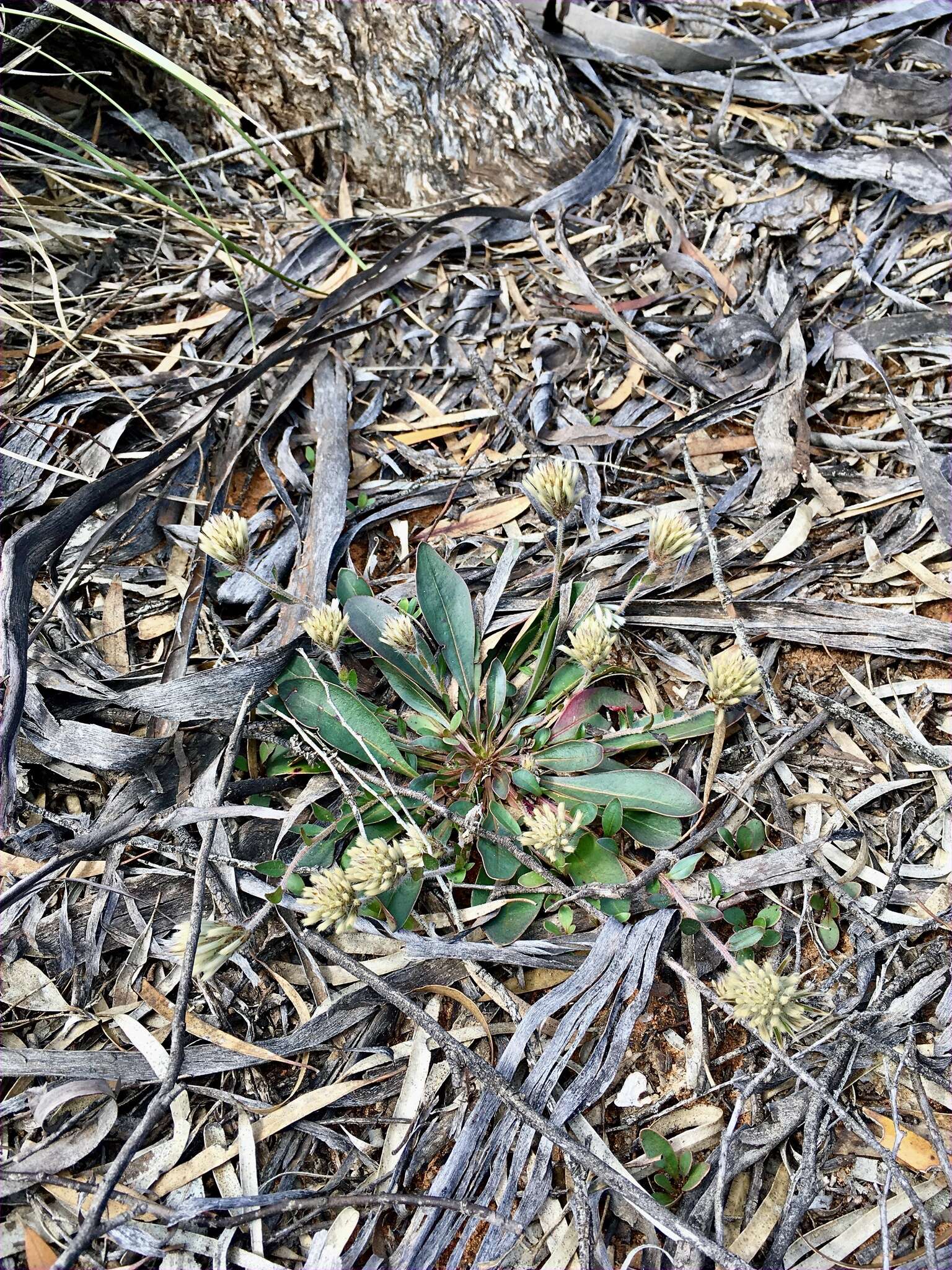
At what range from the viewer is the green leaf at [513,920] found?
1798 millimetres

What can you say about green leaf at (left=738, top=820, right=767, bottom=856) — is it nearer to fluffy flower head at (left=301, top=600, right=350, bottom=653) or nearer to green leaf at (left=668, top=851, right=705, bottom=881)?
green leaf at (left=668, top=851, right=705, bottom=881)

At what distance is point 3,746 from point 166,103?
227cm

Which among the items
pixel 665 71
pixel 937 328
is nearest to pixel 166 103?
pixel 665 71

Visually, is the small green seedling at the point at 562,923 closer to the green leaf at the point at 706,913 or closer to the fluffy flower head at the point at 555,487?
the green leaf at the point at 706,913

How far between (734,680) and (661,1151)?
2.91 feet

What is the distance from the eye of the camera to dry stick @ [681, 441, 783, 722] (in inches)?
76.3

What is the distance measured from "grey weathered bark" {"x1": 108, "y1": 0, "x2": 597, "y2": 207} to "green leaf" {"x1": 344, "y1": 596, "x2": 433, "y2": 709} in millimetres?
1580

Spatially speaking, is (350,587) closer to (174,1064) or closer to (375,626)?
(375,626)

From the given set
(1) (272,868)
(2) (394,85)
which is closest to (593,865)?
(1) (272,868)

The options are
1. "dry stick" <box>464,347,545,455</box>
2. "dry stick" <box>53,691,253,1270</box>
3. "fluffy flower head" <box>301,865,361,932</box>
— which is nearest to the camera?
"dry stick" <box>53,691,253,1270</box>

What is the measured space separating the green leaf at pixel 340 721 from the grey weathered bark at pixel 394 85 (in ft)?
5.91

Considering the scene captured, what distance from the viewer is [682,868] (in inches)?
69.2

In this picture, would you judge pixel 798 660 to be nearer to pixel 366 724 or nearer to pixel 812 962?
pixel 812 962

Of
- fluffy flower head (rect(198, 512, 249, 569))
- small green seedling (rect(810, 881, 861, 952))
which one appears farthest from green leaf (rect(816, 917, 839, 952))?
fluffy flower head (rect(198, 512, 249, 569))
